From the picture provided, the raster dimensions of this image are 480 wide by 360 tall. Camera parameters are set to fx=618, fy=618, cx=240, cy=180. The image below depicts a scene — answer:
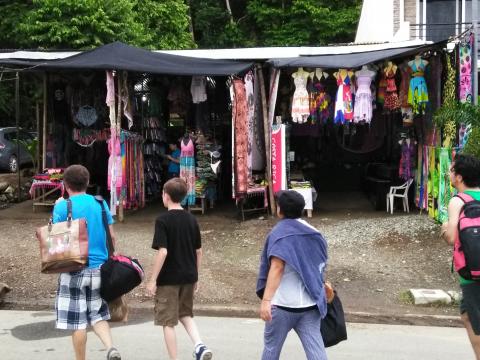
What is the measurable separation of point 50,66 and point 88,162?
3.74 metres

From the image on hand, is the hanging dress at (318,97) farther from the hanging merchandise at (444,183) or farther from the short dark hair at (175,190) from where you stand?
the short dark hair at (175,190)

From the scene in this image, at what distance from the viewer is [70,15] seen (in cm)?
1766

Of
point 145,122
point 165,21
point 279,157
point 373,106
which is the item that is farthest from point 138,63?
point 165,21

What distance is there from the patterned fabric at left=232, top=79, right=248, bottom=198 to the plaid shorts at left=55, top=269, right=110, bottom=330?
652 cm

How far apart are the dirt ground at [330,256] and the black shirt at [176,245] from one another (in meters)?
2.63

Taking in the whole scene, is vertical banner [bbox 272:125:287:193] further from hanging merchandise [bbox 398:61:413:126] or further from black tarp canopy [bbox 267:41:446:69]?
hanging merchandise [bbox 398:61:413:126]

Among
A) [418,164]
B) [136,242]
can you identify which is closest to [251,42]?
[418,164]

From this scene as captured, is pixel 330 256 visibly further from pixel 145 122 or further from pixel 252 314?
pixel 145 122

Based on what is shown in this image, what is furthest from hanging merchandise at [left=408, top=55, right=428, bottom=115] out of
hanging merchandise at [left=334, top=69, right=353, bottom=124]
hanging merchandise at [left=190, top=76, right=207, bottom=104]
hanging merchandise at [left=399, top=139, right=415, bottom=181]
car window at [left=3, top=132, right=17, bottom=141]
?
car window at [left=3, top=132, right=17, bottom=141]

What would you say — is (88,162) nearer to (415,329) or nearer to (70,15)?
(70,15)

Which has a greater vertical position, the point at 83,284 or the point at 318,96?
the point at 318,96

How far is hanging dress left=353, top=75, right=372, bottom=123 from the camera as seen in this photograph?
11.0 m

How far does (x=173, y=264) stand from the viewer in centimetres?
477

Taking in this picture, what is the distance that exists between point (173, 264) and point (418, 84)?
741 cm
